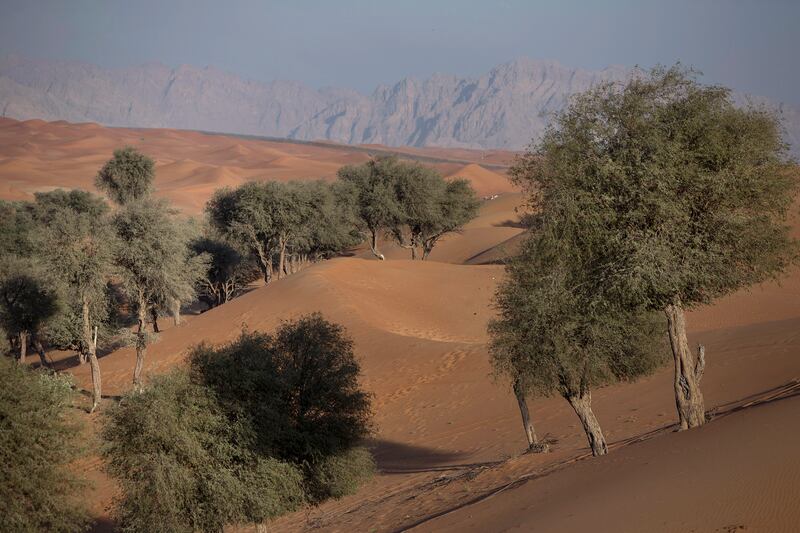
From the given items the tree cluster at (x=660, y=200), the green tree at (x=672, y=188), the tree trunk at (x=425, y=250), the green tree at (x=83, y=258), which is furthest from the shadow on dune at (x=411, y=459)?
the tree trunk at (x=425, y=250)

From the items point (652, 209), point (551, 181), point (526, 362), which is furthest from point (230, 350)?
point (652, 209)

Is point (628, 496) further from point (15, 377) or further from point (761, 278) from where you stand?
point (15, 377)

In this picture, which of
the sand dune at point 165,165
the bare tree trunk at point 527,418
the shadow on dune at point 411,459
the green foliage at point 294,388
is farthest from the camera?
the sand dune at point 165,165

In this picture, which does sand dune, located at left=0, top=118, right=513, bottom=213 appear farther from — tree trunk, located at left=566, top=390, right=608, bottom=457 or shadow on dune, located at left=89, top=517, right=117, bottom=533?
tree trunk, located at left=566, top=390, right=608, bottom=457

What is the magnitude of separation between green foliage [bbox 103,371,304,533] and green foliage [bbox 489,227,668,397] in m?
5.04

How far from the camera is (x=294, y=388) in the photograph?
1576 cm

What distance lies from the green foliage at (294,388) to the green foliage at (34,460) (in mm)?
2883

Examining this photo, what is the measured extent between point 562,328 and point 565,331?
0.37 m

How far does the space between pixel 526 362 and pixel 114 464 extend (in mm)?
7551

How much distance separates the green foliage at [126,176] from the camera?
59.8m

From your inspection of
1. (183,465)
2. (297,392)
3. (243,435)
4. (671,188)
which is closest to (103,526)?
(183,465)

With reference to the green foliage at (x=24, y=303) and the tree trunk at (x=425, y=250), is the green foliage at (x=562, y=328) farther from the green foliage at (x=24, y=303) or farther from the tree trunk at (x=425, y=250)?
the tree trunk at (x=425, y=250)

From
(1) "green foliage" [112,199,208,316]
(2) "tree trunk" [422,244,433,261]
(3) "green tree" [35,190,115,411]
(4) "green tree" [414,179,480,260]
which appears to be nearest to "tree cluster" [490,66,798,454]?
(3) "green tree" [35,190,115,411]

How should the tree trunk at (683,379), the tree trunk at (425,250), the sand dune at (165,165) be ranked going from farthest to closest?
the sand dune at (165,165)
the tree trunk at (425,250)
the tree trunk at (683,379)
